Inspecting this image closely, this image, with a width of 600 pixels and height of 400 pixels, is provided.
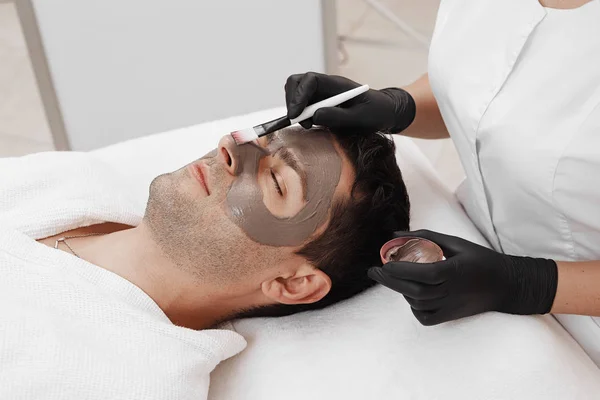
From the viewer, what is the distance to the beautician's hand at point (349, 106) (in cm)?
136

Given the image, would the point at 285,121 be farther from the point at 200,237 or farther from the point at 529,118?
the point at 529,118

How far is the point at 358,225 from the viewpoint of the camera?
53.3 inches

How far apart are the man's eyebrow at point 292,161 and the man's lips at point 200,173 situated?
0.15 m

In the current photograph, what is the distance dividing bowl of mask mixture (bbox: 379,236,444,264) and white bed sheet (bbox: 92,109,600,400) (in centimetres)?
15

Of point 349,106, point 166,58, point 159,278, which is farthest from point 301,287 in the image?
point 166,58

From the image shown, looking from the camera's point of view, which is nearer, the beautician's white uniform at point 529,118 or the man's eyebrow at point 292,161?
the beautician's white uniform at point 529,118

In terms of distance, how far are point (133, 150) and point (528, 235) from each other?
3.40 ft

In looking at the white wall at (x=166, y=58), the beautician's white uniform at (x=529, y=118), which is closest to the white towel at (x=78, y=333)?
the beautician's white uniform at (x=529, y=118)

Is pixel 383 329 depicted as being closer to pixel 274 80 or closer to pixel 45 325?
pixel 45 325

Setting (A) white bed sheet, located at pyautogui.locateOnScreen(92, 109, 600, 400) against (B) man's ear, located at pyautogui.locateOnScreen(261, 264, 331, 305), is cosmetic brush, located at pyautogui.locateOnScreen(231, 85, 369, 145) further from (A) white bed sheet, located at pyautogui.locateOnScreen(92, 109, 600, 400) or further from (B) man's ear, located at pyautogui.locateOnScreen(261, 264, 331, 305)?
(A) white bed sheet, located at pyautogui.locateOnScreen(92, 109, 600, 400)

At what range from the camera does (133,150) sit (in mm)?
1815

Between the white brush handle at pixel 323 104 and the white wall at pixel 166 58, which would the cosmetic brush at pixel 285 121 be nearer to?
the white brush handle at pixel 323 104

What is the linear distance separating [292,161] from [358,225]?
18cm

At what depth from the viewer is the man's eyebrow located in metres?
1.33
